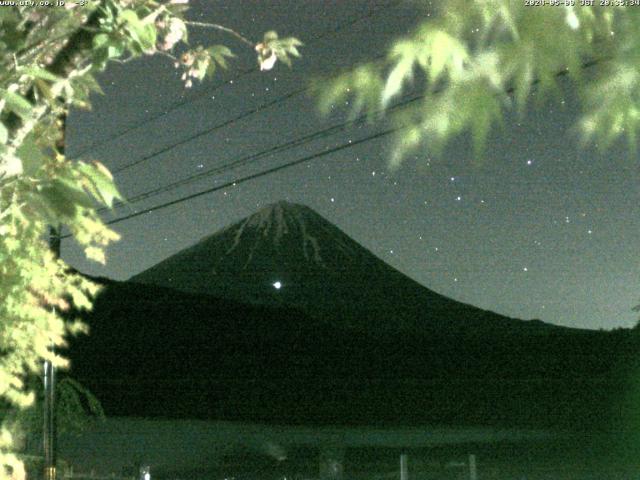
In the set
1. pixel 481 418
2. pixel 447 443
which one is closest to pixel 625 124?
pixel 447 443

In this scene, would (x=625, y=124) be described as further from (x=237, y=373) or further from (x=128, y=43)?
(x=237, y=373)

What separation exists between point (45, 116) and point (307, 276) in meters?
88.5

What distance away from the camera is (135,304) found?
35.6 metres

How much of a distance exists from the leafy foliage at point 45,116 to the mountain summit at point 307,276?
60.1 m

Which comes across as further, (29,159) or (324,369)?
(324,369)

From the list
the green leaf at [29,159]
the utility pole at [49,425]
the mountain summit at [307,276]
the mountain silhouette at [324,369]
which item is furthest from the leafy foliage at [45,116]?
the mountain summit at [307,276]

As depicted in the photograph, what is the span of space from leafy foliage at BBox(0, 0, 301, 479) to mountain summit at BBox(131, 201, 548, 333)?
60059mm

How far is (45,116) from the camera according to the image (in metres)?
3.75

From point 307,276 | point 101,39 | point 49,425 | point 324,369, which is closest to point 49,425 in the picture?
point 49,425

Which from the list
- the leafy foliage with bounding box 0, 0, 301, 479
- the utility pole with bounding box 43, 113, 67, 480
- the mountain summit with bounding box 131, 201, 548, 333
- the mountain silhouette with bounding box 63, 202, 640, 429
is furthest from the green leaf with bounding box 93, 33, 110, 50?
the mountain summit with bounding box 131, 201, 548, 333

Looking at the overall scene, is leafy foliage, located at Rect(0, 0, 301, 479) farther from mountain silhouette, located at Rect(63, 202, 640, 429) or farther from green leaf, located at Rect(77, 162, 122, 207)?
mountain silhouette, located at Rect(63, 202, 640, 429)

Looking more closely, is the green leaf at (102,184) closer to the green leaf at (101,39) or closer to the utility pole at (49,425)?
the green leaf at (101,39)

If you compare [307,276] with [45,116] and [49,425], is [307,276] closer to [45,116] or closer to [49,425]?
[49,425]

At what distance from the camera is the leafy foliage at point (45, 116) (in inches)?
96.2
